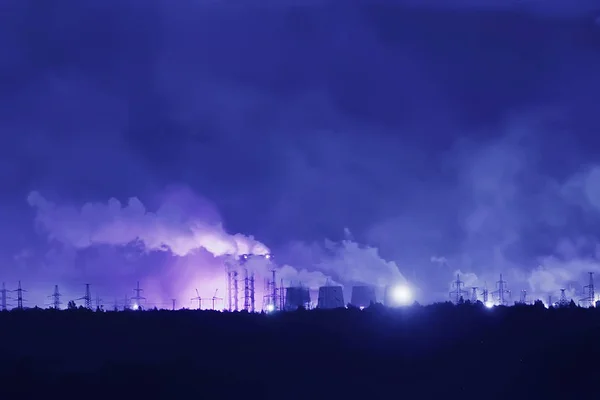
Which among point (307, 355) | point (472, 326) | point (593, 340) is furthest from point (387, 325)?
point (593, 340)

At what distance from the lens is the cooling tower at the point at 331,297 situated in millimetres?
83062

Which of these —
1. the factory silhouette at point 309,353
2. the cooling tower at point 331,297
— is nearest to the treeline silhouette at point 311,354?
the factory silhouette at point 309,353

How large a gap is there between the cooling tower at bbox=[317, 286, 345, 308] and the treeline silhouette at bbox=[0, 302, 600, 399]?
37864 millimetres

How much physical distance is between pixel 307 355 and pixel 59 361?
31.6 feet

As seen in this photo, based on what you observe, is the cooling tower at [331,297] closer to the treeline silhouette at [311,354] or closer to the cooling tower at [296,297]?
the cooling tower at [296,297]

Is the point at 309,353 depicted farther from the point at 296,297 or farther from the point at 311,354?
the point at 296,297

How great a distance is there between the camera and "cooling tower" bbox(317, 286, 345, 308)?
83.1 metres

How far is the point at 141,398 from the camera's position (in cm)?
2972

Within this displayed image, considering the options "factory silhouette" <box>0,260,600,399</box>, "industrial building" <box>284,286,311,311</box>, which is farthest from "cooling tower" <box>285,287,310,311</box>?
"factory silhouette" <box>0,260,600,399</box>

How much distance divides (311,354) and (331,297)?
158 ft

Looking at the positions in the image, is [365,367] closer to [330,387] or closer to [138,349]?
[330,387]

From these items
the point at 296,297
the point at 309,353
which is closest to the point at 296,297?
the point at 296,297

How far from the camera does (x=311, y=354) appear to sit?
35500 millimetres

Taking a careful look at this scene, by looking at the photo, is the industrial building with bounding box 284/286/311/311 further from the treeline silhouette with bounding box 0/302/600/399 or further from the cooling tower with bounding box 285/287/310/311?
the treeline silhouette with bounding box 0/302/600/399
